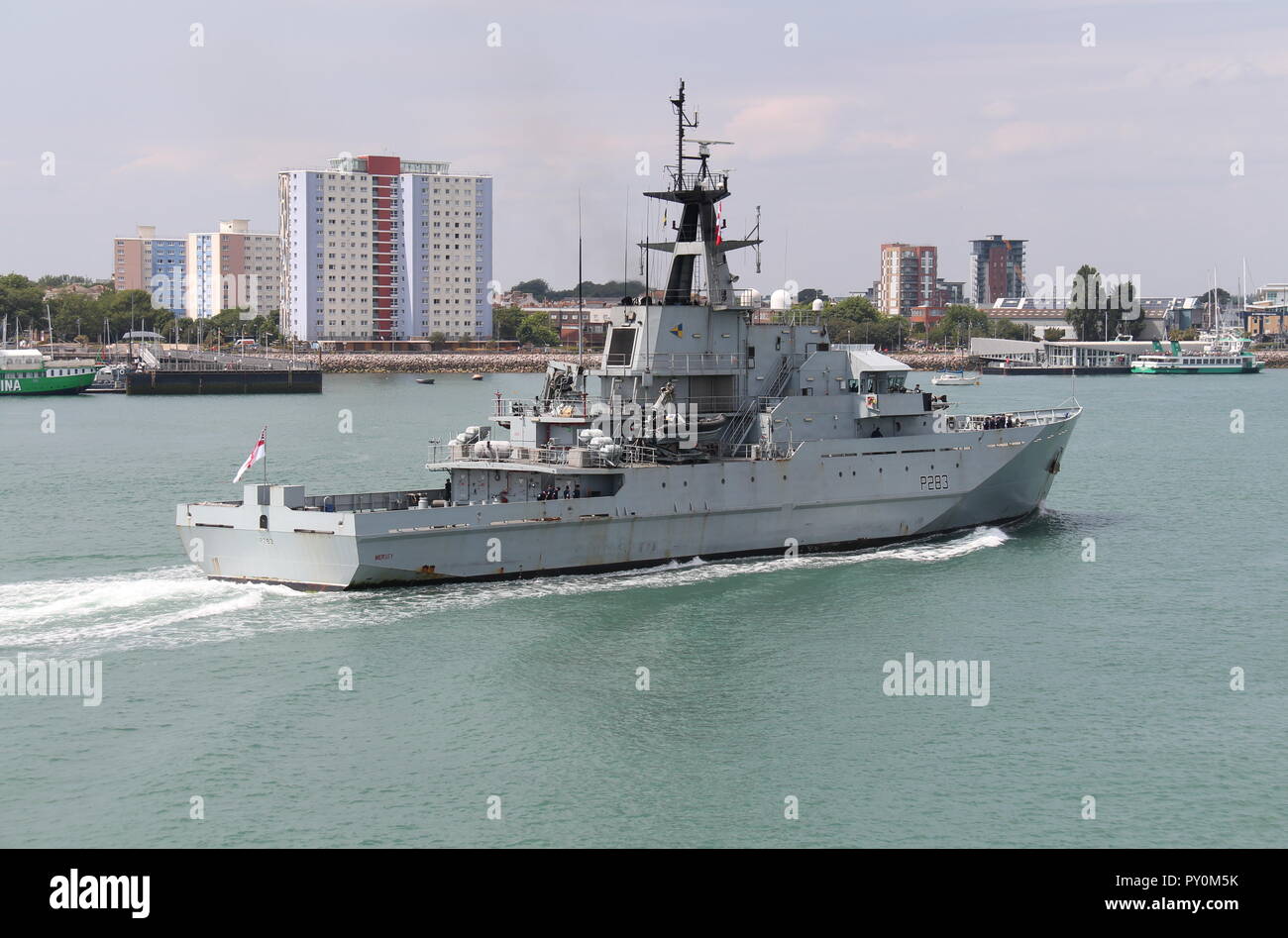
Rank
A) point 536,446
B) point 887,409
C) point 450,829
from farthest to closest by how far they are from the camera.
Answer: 1. point 887,409
2. point 536,446
3. point 450,829

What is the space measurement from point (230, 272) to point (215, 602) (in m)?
178

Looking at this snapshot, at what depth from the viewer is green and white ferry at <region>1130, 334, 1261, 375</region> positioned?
472ft

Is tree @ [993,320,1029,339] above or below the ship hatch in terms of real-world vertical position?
above

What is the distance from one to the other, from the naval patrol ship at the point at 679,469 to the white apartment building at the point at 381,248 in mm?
118988

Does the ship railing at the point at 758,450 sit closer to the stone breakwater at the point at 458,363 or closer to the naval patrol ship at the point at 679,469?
the naval patrol ship at the point at 679,469

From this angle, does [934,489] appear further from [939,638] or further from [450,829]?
[450,829]

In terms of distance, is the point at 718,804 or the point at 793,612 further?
the point at 793,612

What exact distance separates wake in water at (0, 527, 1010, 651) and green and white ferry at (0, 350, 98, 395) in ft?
262

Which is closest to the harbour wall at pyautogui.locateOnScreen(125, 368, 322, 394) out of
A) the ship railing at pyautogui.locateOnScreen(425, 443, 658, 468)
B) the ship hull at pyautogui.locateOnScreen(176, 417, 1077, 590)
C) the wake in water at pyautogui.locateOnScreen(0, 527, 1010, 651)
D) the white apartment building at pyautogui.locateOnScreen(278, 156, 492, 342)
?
the white apartment building at pyautogui.locateOnScreen(278, 156, 492, 342)

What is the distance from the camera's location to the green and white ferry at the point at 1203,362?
144000mm

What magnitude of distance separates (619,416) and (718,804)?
15.0m

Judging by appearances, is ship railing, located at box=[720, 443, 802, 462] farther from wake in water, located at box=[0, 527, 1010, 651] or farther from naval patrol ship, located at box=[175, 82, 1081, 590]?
wake in water, located at box=[0, 527, 1010, 651]

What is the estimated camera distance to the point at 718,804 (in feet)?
57.8
